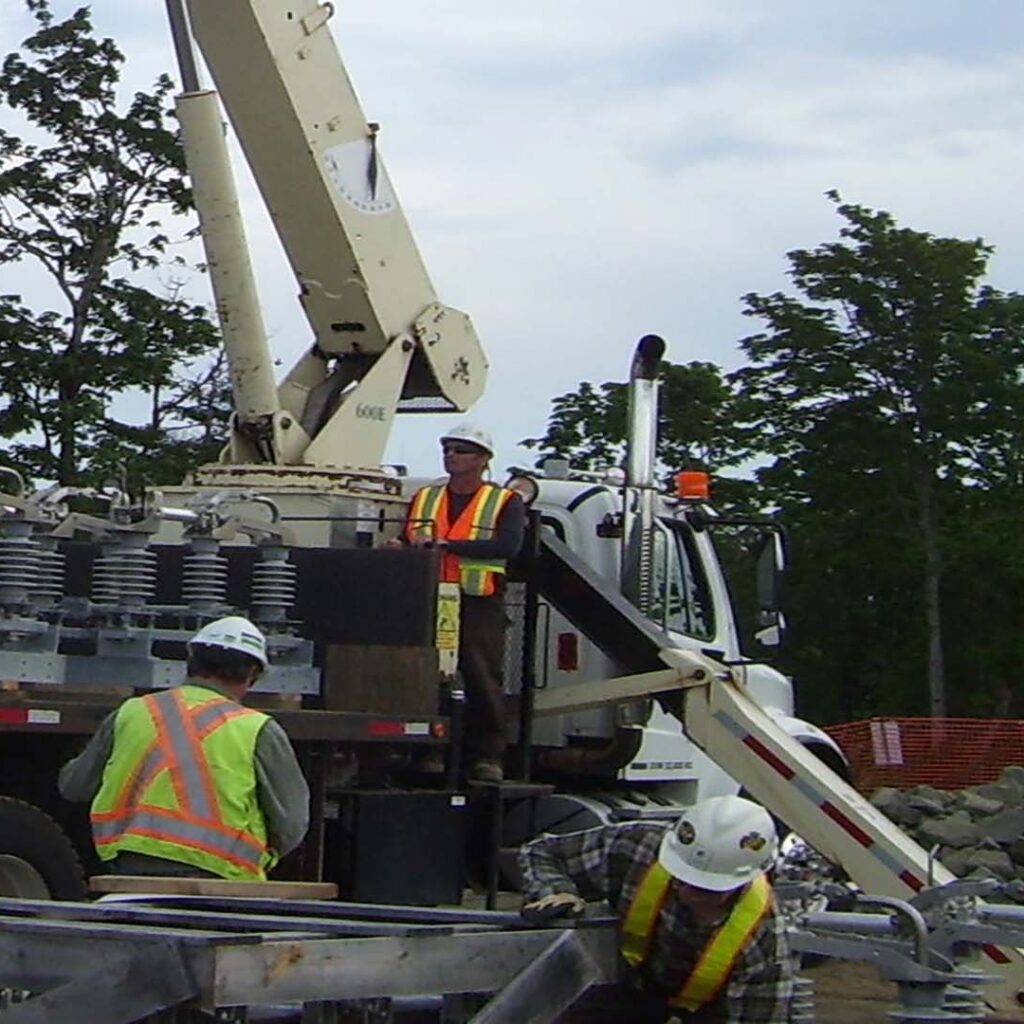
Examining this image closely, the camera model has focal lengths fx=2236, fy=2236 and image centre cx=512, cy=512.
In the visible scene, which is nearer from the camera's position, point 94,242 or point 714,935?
point 714,935

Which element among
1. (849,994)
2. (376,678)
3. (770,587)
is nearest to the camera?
(376,678)

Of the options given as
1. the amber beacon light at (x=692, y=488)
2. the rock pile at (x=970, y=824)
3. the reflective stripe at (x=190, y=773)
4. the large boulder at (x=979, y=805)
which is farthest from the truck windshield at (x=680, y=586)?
the reflective stripe at (x=190, y=773)

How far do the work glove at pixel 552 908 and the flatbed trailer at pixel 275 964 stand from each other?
0.07 meters

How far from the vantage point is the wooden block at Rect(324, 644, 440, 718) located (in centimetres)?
966

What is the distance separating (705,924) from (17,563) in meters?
3.92

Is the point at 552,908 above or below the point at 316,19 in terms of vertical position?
below

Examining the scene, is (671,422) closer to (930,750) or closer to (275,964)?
(930,750)

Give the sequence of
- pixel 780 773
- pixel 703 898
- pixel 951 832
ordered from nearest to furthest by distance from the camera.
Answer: pixel 703 898 < pixel 780 773 < pixel 951 832

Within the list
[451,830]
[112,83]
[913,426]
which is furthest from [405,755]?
[913,426]

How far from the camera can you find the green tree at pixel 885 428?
118ft

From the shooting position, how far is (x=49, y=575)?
910 centimetres

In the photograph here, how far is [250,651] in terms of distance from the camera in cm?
607

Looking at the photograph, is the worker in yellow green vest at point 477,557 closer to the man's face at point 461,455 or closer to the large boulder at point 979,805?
the man's face at point 461,455

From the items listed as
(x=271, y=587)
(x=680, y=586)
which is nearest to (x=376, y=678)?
(x=271, y=587)
